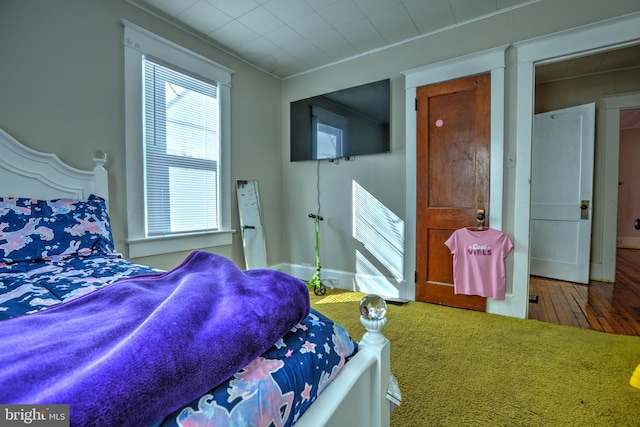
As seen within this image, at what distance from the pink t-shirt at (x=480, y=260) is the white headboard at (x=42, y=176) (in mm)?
2972

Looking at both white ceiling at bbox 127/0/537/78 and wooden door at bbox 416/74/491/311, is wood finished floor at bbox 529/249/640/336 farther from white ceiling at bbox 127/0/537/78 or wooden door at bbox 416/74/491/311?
white ceiling at bbox 127/0/537/78

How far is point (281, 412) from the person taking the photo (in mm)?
614

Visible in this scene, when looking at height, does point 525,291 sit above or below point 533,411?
above

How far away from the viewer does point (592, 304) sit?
2.84m

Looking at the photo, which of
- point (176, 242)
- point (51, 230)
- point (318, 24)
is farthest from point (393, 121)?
point (51, 230)

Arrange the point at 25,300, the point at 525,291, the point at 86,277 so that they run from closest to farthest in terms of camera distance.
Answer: the point at 25,300 → the point at 86,277 → the point at 525,291

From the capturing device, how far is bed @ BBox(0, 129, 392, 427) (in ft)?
1.44

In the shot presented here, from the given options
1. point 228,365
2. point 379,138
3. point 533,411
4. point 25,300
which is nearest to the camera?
point 228,365

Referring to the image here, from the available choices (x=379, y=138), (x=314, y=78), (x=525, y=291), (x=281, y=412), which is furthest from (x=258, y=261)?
(x=281, y=412)

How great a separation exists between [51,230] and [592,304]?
14.6 feet

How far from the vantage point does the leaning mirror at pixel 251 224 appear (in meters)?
3.31

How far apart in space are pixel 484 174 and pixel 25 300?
3068mm

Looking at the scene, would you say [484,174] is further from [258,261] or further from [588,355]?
[258,261]

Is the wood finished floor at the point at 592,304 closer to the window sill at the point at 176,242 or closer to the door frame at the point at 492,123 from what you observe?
the door frame at the point at 492,123
